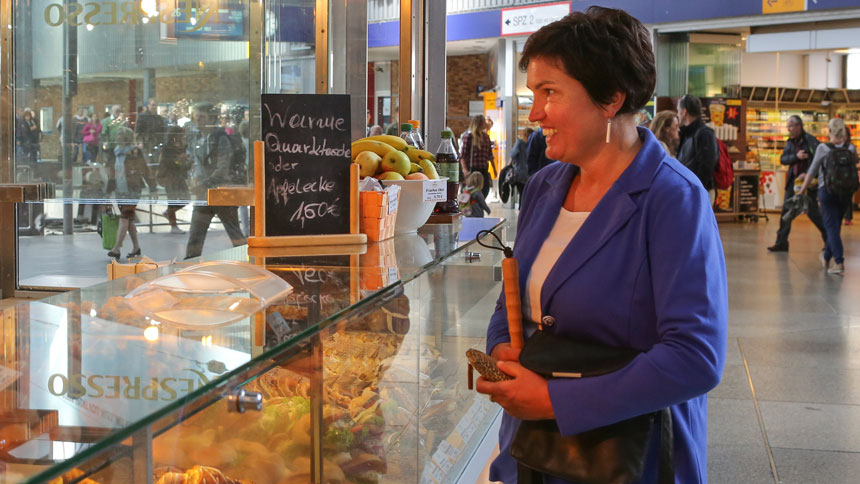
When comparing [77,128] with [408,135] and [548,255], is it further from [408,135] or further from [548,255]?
[548,255]

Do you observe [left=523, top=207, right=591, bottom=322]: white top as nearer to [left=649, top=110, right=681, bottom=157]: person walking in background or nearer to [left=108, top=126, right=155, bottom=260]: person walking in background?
[left=108, top=126, right=155, bottom=260]: person walking in background

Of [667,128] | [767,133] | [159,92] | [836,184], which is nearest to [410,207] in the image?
[159,92]

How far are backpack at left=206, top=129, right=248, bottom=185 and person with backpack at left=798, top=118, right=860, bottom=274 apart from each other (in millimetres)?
6635

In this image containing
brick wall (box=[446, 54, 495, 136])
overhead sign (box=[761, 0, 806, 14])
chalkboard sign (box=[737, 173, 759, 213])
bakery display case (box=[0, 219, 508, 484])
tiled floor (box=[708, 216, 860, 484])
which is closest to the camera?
bakery display case (box=[0, 219, 508, 484])

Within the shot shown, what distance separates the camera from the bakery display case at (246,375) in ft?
2.62

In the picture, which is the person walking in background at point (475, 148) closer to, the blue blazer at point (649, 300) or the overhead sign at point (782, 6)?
the overhead sign at point (782, 6)

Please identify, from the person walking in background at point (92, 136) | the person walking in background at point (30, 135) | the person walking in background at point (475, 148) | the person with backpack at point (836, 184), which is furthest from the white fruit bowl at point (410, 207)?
the person walking in background at point (475, 148)

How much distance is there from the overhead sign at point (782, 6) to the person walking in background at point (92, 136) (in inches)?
473

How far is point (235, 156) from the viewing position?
15.6 feet

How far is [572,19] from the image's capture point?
4.92 feet

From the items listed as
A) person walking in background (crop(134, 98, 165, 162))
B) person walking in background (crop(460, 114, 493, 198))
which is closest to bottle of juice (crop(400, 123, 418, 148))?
person walking in background (crop(134, 98, 165, 162))

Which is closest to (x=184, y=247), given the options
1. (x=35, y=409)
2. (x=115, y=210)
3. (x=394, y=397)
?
(x=115, y=210)

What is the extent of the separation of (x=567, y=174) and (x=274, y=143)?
82 centimetres

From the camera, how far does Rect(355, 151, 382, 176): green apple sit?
2641 mm
